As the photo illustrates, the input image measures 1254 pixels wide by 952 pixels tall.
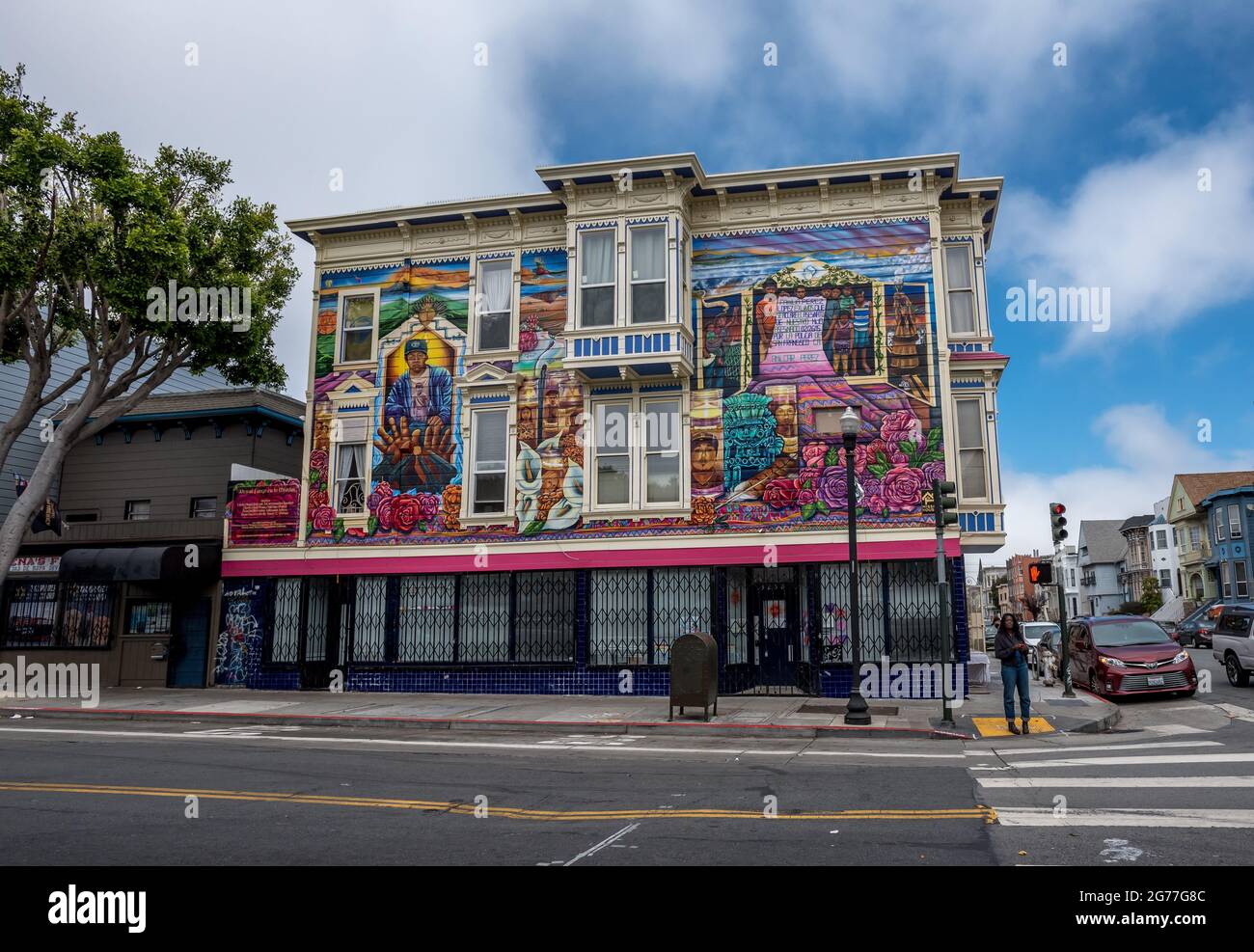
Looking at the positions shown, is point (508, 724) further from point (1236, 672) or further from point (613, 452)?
point (1236, 672)

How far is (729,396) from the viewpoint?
19953 mm

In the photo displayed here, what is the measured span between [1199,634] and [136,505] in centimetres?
4304

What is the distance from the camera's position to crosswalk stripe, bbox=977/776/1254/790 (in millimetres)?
8883

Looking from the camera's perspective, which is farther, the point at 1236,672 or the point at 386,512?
the point at 386,512

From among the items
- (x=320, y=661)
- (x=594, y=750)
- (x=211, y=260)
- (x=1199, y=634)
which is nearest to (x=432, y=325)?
(x=211, y=260)

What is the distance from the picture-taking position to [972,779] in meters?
9.59

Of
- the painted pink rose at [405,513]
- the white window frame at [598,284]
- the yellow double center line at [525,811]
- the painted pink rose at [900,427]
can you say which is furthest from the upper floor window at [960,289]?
the yellow double center line at [525,811]

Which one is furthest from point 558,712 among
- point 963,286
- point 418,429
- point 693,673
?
point 963,286

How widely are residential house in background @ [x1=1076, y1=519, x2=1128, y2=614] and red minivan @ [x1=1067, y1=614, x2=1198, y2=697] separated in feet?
248

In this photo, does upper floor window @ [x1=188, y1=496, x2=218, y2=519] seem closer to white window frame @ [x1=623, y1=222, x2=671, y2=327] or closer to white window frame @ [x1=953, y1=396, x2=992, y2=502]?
white window frame @ [x1=623, y1=222, x2=671, y2=327]

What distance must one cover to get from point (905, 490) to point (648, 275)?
7156mm

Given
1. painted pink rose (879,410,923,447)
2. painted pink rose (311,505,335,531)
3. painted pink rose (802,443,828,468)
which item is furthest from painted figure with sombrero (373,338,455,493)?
painted pink rose (879,410,923,447)

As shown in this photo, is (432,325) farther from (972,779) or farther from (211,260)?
(972,779)

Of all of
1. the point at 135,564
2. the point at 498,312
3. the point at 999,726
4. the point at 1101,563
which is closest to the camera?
the point at 999,726
